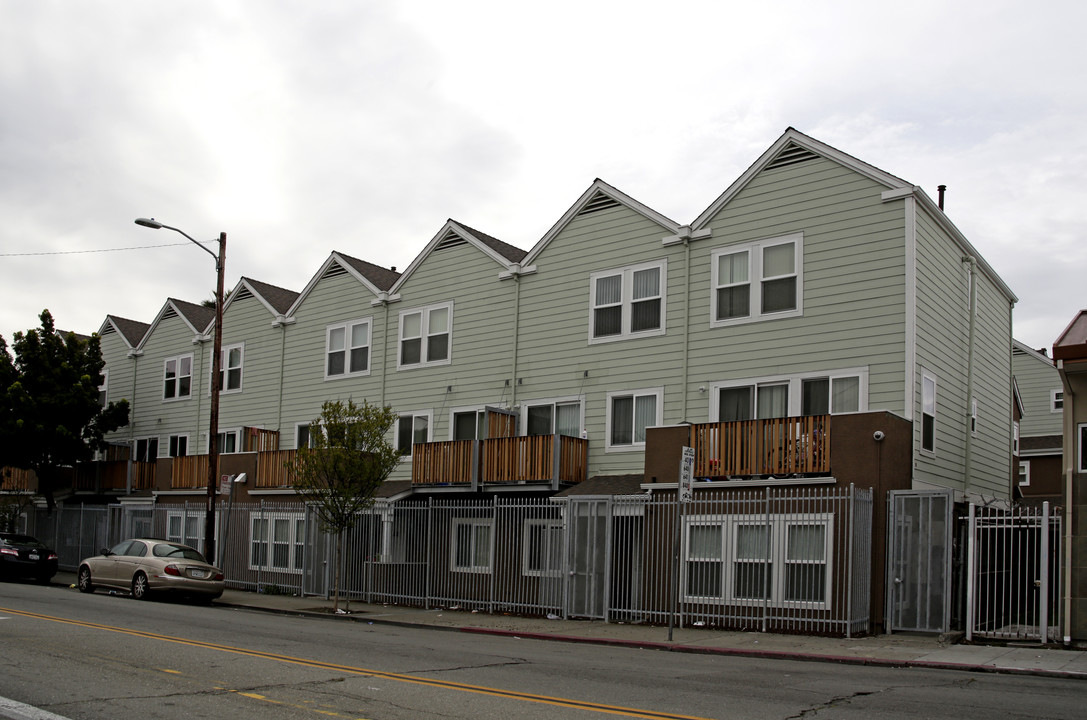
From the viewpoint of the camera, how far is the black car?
90.4 feet

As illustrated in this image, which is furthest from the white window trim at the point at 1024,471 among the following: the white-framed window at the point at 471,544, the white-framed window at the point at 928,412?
the white-framed window at the point at 471,544

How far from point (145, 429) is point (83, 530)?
13.6 feet

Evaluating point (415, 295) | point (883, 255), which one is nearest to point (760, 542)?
point (883, 255)

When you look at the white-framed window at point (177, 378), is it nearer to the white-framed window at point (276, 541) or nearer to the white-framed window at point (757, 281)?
the white-framed window at point (276, 541)

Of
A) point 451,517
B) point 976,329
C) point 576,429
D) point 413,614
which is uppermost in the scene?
point 976,329

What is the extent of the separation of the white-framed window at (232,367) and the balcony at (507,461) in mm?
10974

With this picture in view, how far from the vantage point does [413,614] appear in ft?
70.6

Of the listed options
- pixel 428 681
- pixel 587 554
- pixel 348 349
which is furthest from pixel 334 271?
pixel 428 681

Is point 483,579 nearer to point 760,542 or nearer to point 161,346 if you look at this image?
point 760,542

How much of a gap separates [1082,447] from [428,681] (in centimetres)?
1086

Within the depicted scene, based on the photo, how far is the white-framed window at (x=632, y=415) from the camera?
73.3 feet

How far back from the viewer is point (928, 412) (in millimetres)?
19703

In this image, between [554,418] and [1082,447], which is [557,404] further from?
[1082,447]

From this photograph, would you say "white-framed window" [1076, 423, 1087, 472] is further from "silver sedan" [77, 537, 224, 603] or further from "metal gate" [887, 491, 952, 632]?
"silver sedan" [77, 537, 224, 603]
